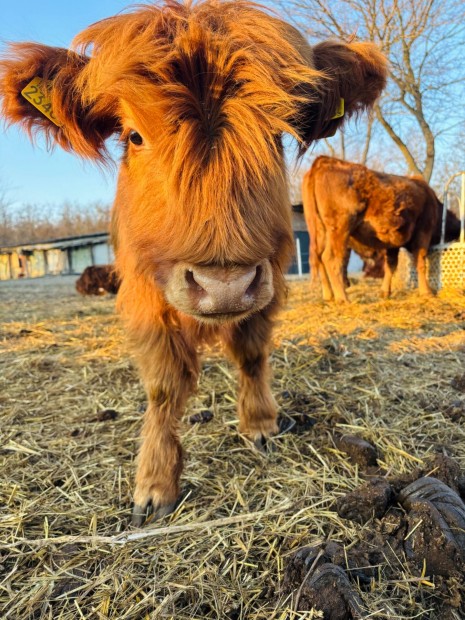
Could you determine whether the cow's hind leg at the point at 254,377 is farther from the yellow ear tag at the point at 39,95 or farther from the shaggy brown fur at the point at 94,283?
the shaggy brown fur at the point at 94,283

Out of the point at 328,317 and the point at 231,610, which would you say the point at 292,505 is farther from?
the point at 328,317

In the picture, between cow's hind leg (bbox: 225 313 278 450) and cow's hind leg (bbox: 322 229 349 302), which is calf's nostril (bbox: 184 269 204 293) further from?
cow's hind leg (bbox: 322 229 349 302)

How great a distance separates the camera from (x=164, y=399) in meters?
2.06

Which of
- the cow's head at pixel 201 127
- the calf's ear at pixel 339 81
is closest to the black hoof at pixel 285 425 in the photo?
the cow's head at pixel 201 127

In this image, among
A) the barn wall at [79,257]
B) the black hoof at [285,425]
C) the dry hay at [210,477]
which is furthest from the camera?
the barn wall at [79,257]

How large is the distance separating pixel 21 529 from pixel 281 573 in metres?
1.04

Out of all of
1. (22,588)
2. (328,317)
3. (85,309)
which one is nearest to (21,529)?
(22,588)

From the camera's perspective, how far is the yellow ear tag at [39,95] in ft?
6.14

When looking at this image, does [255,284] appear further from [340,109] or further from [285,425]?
[285,425]

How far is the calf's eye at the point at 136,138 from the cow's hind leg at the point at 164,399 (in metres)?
0.86

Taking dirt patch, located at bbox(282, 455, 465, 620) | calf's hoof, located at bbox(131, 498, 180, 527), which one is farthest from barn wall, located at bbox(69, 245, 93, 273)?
dirt patch, located at bbox(282, 455, 465, 620)

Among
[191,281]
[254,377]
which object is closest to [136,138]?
[191,281]

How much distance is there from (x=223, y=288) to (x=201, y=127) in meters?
0.58

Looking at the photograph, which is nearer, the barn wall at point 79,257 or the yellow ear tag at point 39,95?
the yellow ear tag at point 39,95
